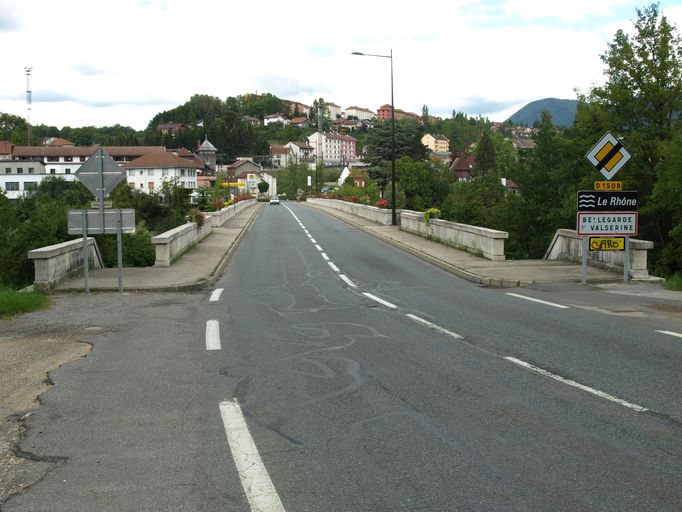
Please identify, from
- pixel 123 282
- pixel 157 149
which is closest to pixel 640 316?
pixel 123 282

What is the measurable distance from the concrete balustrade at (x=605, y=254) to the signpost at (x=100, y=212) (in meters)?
11.8

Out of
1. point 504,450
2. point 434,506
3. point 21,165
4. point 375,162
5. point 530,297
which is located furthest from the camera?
point 21,165

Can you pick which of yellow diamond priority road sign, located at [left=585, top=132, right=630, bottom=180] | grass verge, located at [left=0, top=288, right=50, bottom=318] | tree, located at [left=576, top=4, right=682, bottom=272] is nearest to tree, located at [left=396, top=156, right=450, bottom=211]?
tree, located at [left=576, top=4, right=682, bottom=272]

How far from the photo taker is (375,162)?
86.1 meters

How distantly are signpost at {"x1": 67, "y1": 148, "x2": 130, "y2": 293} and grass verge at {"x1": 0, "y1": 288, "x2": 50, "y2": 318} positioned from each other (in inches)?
65.0

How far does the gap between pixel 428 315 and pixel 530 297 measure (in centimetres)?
336

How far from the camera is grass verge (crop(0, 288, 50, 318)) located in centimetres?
1231

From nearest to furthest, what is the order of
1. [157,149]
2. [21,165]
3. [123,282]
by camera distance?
[123,282] → [21,165] → [157,149]

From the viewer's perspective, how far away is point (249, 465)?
495 cm

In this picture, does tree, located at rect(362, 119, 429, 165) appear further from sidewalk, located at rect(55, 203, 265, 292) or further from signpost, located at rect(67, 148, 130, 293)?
signpost, located at rect(67, 148, 130, 293)

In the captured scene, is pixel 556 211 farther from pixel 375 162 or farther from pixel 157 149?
pixel 157 149

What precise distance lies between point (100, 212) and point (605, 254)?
41.1 ft

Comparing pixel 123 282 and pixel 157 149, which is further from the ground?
pixel 157 149

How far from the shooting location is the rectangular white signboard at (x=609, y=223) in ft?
53.9
